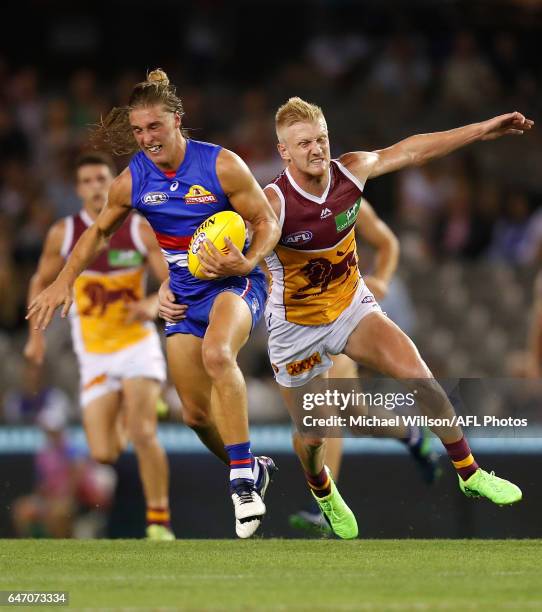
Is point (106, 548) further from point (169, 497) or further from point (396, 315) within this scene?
point (396, 315)

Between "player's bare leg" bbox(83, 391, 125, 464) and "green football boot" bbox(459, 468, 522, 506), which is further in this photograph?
"player's bare leg" bbox(83, 391, 125, 464)

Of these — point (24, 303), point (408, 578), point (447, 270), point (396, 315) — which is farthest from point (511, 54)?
point (408, 578)

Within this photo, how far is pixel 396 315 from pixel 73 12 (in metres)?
7.61

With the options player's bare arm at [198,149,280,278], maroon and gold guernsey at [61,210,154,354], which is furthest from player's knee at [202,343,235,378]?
maroon and gold guernsey at [61,210,154,354]

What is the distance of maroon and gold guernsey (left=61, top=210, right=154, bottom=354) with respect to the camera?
10.3 metres

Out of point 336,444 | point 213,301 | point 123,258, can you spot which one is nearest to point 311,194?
point 213,301

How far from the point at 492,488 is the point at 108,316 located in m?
3.71

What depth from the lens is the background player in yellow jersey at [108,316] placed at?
1019 centimetres

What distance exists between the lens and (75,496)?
1176cm

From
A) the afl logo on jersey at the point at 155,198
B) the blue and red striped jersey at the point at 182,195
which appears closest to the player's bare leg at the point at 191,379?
the blue and red striped jersey at the point at 182,195

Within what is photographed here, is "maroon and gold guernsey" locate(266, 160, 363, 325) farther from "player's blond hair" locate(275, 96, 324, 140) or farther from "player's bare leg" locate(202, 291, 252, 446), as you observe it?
"player's bare leg" locate(202, 291, 252, 446)

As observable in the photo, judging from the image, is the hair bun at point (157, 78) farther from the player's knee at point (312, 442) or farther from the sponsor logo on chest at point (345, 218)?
the player's knee at point (312, 442)

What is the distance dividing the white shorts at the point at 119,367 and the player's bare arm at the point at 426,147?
8.49 feet

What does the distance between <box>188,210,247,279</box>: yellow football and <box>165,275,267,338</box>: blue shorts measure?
0.30 metres
